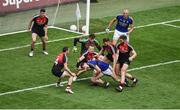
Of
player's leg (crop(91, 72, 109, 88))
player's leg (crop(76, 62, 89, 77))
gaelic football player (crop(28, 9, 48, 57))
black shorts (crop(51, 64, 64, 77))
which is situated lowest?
player's leg (crop(91, 72, 109, 88))

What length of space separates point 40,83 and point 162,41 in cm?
799

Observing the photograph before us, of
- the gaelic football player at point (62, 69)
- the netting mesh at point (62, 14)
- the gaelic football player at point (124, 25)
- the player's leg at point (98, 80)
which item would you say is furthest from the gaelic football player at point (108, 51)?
the netting mesh at point (62, 14)

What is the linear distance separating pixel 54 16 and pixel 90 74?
8613 mm

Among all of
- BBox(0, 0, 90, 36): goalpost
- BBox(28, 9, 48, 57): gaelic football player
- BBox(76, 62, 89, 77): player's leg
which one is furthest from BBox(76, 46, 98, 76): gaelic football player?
BBox(0, 0, 90, 36): goalpost

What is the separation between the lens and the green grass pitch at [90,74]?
1952cm

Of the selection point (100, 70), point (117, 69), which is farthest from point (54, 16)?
point (100, 70)

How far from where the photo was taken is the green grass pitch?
19.5 metres

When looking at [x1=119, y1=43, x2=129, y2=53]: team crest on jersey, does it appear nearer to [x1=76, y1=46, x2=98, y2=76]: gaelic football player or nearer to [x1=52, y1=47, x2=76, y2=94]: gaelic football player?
[x1=76, y1=46, x2=98, y2=76]: gaelic football player

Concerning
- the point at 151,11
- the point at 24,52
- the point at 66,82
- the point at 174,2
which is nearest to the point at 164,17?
the point at 151,11

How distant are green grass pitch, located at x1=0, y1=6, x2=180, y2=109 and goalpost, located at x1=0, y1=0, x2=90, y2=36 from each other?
2.42ft

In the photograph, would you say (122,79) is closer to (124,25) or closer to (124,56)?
(124,56)

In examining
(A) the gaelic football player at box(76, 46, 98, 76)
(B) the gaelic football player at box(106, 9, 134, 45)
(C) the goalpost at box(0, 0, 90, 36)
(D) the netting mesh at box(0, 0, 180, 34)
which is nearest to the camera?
(A) the gaelic football player at box(76, 46, 98, 76)

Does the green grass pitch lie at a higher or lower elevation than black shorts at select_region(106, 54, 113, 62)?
lower

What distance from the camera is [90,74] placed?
74.4ft
